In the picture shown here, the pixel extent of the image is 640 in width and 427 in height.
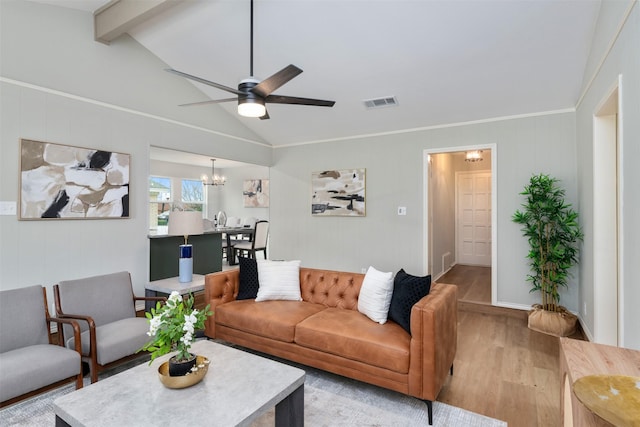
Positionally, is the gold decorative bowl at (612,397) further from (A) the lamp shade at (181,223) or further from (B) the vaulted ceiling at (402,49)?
(A) the lamp shade at (181,223)

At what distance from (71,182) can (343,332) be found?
10.6ft

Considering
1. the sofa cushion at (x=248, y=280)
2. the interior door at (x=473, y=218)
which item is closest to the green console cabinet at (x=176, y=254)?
the sofa cushion at (x=248, y=280)

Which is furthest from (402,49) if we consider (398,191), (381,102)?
(398,191)

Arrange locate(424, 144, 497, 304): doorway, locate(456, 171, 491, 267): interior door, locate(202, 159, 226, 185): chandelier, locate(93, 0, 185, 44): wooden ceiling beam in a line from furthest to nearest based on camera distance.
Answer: locate(202, 159, 226, 185): chandelier
locate(456, 171, 491, 267): interior door
locate(424, 144, 497, 304): doorway
locate(93, 0, 185, 44): wooden ceiling beam

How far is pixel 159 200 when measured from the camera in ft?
30.1

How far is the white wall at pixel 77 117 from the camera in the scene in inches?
124

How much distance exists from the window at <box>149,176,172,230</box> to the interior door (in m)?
7.55

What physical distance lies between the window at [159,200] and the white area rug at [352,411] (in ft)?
22.8

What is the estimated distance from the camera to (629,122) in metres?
2.04

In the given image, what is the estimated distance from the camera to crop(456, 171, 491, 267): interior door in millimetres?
7672

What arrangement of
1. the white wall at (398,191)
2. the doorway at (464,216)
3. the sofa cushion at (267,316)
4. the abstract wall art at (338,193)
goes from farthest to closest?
the doorway at (464,216) < the abstract wall art at (338,193) < the white wall at (398,191) < the sofa cushion at (267,316)

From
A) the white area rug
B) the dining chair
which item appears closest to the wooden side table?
the white area rug

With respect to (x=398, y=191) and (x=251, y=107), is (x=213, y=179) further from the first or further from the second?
(x=251, y=107)

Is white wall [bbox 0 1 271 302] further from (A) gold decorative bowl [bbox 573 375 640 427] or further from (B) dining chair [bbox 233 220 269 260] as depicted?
(A) gold decorative bowl [bbox 573 375 640 427]
